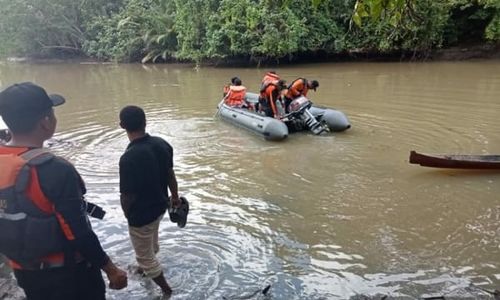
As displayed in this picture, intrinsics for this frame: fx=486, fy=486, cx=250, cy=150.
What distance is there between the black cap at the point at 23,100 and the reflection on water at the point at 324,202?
2.22 m

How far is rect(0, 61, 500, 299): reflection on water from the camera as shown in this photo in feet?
14.2

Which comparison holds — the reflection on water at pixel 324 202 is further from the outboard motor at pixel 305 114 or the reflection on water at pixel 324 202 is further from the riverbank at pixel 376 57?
the riverbank at pixel 376 57

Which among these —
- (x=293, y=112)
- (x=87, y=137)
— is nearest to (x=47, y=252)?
(x=293, y=112)

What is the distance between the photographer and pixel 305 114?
9656 mm

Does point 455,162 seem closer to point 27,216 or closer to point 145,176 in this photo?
point 145,176

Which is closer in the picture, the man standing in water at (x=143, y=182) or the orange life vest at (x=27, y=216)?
the orange life vest at (x=27, y=216)

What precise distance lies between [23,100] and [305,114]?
Result: 25.4 ft

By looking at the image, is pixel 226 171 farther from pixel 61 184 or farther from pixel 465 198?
pixel 61 184

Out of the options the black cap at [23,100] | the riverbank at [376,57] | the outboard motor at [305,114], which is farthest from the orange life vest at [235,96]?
the riverbank at [376,57]

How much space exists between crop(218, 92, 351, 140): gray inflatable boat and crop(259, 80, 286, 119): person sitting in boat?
0.87 feet

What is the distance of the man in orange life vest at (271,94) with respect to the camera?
9.83 meters

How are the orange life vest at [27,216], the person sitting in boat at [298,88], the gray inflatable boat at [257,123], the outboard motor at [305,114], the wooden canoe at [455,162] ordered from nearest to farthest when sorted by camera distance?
the orange life vest at [27,216], the wooden canoe at [455,162], the gray inflatable boat at [257,123], the outboard motor at [305,114], the person sitting in boat at [298,88]

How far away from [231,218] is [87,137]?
581 cm

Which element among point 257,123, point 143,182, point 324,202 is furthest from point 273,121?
point 143,182
